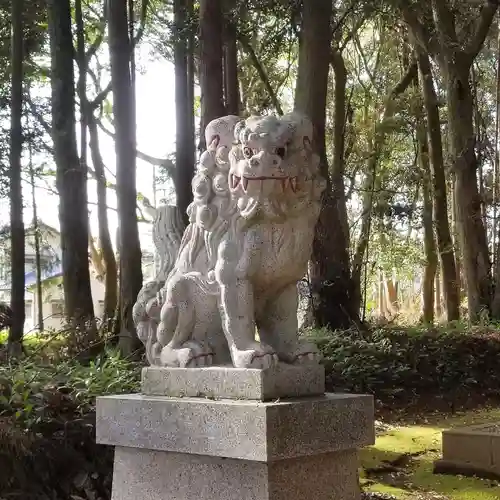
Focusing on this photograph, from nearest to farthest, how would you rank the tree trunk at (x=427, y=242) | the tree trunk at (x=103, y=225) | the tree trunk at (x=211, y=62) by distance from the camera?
1. the tree trunk at (x=211, y=62)
2. the tree trunk at (x=103, y=225)
3. the tree trunk at (x=427, y=242)

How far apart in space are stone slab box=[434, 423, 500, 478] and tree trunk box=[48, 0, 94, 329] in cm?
497

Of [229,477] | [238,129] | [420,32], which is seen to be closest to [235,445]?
[229,477]

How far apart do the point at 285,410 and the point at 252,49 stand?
11.3m

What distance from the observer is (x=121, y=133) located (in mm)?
9008

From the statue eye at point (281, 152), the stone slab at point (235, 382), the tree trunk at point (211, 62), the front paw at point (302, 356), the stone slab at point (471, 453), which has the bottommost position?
the stone slab at point (471, 453)

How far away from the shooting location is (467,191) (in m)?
12.0

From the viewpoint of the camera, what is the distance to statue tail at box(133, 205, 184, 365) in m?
3.90

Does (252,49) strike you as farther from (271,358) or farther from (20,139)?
(271,358)

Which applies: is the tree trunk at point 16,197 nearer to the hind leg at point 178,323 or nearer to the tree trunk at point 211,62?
the tree trunk at point 211,62

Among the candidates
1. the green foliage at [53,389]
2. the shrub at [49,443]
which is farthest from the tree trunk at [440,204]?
the shrub at [49,443]

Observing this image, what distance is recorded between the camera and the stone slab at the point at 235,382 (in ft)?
10.9

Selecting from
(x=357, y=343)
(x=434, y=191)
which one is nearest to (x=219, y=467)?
(x=357, y=343)

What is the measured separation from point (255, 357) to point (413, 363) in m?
6.06

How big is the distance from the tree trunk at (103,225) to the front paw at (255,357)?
32.4ft
